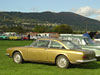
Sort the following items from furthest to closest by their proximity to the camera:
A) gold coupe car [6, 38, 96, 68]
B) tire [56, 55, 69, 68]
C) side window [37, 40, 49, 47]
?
side window [37, 40, 49, 47] → tire [56, 55, 69, 68] → gold coupe car [6, 38, 96, 68]

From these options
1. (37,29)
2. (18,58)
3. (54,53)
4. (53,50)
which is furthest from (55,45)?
(37,29)

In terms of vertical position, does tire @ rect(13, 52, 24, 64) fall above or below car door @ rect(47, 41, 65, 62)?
below

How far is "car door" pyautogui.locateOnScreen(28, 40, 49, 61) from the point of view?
10.2m

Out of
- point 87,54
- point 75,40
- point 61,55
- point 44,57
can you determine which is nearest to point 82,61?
point 87,54

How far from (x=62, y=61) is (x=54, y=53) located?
54cm

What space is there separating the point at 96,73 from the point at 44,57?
264cm

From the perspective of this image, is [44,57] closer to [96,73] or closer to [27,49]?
[27,49]

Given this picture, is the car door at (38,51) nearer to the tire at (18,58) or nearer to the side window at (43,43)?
the side window at (43,43)

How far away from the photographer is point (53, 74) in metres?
8.32

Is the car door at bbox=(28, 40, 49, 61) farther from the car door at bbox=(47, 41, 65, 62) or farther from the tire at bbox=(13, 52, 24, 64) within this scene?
the tire at bbox=(13, 52, 24, 64)

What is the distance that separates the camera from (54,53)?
993cm

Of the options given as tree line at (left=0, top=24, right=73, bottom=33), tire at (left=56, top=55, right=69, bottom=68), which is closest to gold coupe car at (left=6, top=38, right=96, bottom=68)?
tire at (left=56, top=55, right=69, bottom=68)

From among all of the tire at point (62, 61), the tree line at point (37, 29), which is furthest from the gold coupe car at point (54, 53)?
the tree line at point (37, 29)

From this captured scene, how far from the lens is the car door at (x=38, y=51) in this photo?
33.6 feet
